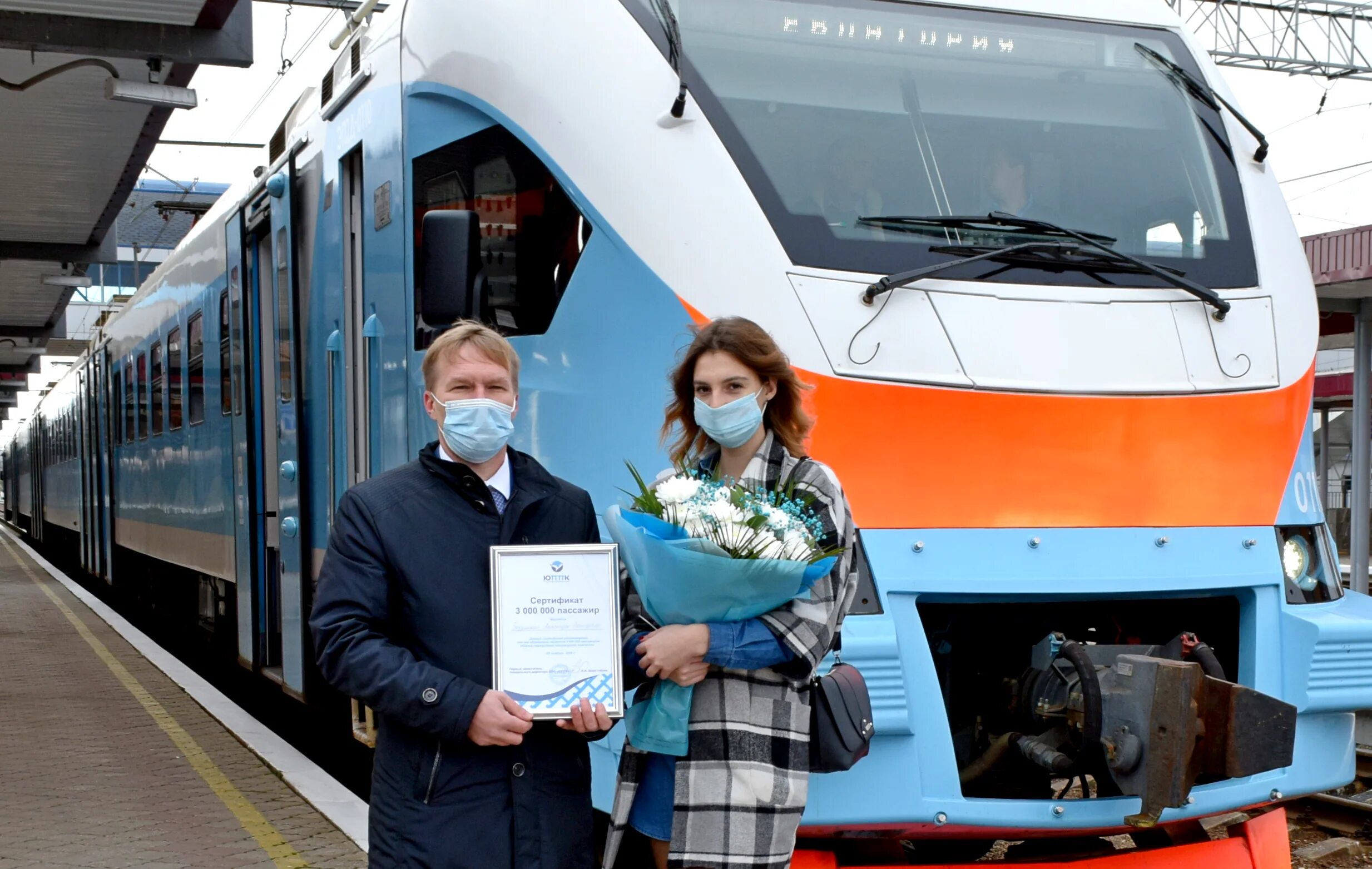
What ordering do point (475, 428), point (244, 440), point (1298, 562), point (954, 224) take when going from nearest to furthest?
point (475, 428) → point (1298, 562) → point (954, 224) → point (244, 440)

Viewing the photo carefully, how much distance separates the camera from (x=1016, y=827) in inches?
151

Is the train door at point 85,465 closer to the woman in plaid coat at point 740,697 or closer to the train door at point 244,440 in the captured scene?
the train door at point 244,440

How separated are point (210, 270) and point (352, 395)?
3967 millimetres

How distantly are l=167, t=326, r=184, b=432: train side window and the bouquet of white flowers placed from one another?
30.1ft

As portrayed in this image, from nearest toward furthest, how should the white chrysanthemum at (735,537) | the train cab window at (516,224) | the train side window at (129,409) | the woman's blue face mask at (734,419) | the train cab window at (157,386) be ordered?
the white chrysanthemum at (735,537) < the woman's blue face mask at (734,419) < the train cab window at (516,224) < the train cab window at (157,386) < the train side window at (129,409)

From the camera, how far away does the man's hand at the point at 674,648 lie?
9.30 feet

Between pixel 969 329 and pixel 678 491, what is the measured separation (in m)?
1.62

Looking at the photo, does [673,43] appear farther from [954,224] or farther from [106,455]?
[106,455]

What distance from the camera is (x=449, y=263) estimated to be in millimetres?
4500

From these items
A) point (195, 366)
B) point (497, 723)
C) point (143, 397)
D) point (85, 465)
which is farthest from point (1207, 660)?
point (85, 465)

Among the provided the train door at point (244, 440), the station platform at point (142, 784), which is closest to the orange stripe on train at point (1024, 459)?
Answer: the station platform at point (142, 784)

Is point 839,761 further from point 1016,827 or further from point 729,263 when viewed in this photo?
point 729,263

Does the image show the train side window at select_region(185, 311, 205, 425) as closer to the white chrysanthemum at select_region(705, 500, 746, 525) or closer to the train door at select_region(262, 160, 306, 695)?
the train door at select_region(262, 160, 306, 695)

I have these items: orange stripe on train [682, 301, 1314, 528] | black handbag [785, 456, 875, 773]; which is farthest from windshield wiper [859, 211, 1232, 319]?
black handbag [785, 456, 875, 773]
